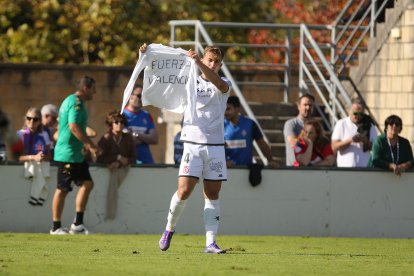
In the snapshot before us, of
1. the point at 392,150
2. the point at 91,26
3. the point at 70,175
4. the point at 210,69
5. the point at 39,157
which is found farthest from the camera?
the point at 91,26

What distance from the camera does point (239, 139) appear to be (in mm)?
19609

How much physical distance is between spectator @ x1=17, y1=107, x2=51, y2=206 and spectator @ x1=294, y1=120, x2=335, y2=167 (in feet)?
11.3

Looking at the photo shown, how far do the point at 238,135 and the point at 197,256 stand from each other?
4906 millimetres

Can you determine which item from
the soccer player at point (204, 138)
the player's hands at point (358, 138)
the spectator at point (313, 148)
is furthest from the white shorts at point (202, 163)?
the player's hands at point (358, 138)

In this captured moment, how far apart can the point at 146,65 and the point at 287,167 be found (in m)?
4.55

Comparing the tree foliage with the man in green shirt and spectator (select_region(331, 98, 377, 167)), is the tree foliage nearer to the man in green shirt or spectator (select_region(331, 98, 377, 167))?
spectator (select_region(331, 98, 377, 167))

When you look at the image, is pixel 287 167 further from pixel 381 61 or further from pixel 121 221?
pixel 381 61

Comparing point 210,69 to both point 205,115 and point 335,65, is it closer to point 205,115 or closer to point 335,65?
point 205,115

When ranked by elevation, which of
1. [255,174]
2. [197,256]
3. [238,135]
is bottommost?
[197,256]

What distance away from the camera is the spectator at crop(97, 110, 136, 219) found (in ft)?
64.1

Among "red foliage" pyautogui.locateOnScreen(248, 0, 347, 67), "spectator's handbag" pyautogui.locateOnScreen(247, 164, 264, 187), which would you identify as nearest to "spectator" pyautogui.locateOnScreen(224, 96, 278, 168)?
"spectator's handbag" pyautogui.locateOnScreen(247, 164, 264, 187)

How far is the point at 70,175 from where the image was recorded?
18.7 meters

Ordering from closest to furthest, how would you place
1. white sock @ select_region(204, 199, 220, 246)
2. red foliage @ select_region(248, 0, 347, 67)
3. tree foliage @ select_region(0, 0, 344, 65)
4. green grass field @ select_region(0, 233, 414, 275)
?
green grass field @ select_region(0, 233, 414, 275) < white sock @ select_region(204, 199, 220, 246) < tree foliage @ select_region(0, 0, 344, 65) < red foliage @ select_region(248, 0, 347, 67)

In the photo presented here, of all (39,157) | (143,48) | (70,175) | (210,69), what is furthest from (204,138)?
(39,157)
